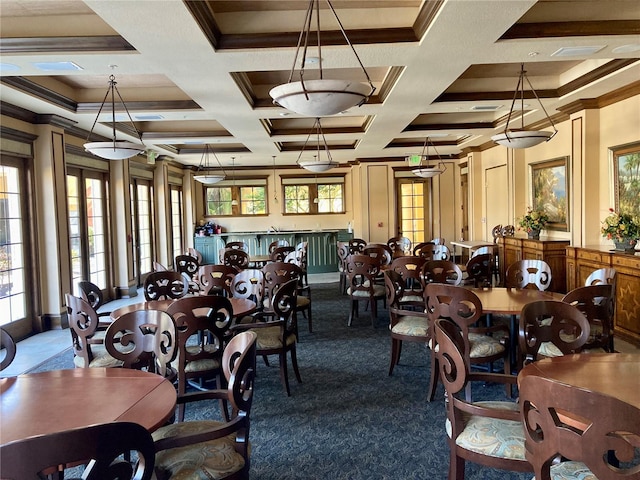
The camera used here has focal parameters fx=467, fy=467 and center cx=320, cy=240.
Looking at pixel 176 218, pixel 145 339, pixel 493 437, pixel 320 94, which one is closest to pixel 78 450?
pixel 145 339

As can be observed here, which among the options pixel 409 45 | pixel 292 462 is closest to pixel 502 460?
pixel 292 462

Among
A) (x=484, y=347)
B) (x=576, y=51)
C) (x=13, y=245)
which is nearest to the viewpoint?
(x=484, y=347)

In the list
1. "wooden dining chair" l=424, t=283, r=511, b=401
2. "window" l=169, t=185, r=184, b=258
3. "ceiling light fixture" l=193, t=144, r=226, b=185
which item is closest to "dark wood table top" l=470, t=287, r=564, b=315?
"wooden dining chair" l=424, t=283, r=511, b=401

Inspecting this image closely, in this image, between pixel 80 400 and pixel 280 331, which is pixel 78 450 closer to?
pixel 80 400

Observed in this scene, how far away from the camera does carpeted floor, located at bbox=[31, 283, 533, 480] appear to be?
2709 mm

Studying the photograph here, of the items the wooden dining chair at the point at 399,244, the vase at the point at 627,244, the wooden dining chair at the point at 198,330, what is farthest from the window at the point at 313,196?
the wooden dining chair at the point at 198,330

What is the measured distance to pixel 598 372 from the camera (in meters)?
2.11

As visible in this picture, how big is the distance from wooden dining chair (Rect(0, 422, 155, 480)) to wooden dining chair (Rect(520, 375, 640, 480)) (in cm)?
121

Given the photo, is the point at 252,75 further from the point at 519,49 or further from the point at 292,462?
the point at 292,462

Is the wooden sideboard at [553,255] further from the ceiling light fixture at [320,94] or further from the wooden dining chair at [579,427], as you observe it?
the wooden dining chair at [579,427]

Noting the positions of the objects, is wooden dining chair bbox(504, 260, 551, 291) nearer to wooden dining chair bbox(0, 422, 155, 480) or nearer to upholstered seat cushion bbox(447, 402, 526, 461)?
A: upholstered seat cushion bbox(447, 402, 526, 461)

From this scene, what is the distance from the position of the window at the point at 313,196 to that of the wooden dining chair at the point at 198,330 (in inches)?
384

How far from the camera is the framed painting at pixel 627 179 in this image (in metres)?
5.30

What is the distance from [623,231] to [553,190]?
2.50m
